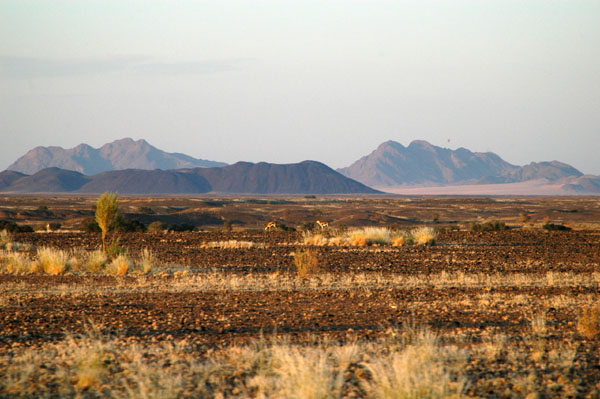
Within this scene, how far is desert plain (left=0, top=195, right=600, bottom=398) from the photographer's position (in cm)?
720

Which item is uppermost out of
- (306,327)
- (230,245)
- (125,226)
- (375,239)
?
(306,327)

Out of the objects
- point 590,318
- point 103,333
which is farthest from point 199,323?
point 590,318

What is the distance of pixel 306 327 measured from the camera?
1081 cm

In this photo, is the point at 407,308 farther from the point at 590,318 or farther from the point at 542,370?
the point at 542,370

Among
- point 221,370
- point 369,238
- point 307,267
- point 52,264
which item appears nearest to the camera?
point 221,370

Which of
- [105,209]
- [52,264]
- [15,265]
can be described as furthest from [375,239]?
[15,265]

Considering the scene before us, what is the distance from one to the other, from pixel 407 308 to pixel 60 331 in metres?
6.46

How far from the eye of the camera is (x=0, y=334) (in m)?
10.3

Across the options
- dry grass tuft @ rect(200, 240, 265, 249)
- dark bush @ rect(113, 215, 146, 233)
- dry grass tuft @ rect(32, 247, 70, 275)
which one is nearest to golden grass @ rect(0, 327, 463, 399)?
dry grass tuft @ rect(32, 247, 70, 275)

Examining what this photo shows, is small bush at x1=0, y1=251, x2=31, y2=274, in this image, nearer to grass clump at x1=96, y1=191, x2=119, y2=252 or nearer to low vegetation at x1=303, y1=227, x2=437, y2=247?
grass clump at x1=96, y1=191, x2=119, y2=252

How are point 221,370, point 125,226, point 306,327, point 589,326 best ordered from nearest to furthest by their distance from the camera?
point 221,370 < point 589,326 < point 306,327 < point 125,226

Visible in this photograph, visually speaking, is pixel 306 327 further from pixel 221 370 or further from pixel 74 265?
pixel 74 265

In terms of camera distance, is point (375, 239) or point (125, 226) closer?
point (375, 239)

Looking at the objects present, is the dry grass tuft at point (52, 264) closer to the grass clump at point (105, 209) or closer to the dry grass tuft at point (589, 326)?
the grass clump at point (105, 209)
